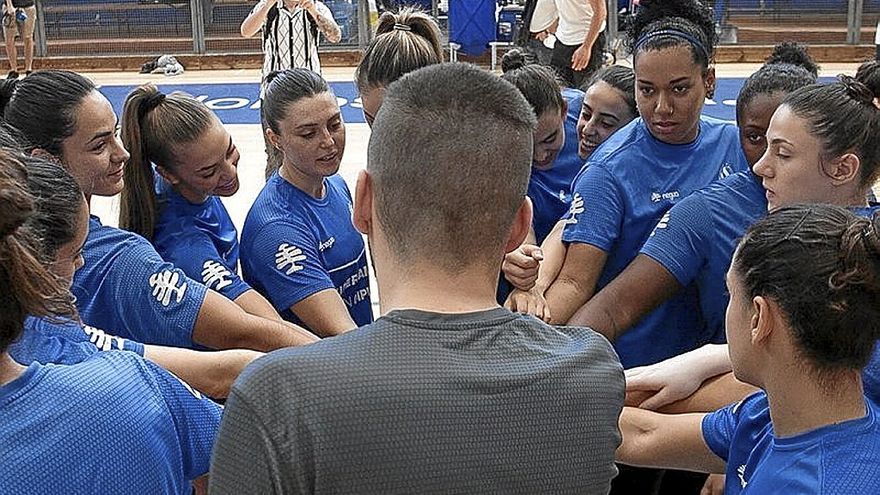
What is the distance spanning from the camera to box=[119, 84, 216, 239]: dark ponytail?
8.00ft

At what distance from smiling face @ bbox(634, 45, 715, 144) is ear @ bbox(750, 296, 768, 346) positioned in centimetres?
115

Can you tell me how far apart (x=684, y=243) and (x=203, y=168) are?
118cm

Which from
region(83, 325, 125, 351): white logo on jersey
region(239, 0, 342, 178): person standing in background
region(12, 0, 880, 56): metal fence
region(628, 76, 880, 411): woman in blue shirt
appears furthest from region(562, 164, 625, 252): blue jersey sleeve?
region(12, 0, 880, 56): metal fence

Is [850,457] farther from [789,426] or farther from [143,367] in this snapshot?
[143,367]

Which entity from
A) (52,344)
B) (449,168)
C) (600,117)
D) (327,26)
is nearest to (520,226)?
(449,168)

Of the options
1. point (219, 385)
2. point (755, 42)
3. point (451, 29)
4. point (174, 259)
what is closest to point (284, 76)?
point (174, 259)

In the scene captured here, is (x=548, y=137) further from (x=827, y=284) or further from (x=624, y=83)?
(x=827, y=284)

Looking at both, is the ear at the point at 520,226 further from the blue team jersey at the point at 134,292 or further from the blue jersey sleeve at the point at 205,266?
the blue jersey sleeve at the point at 205,266

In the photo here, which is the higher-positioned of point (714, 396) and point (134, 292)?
point (134, 292)

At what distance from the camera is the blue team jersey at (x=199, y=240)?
2342 mm

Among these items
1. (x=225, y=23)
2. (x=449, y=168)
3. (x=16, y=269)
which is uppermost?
(x=449, y=168)

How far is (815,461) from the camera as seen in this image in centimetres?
137

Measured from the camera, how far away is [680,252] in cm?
218

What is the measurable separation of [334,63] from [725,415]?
10.8 meters
